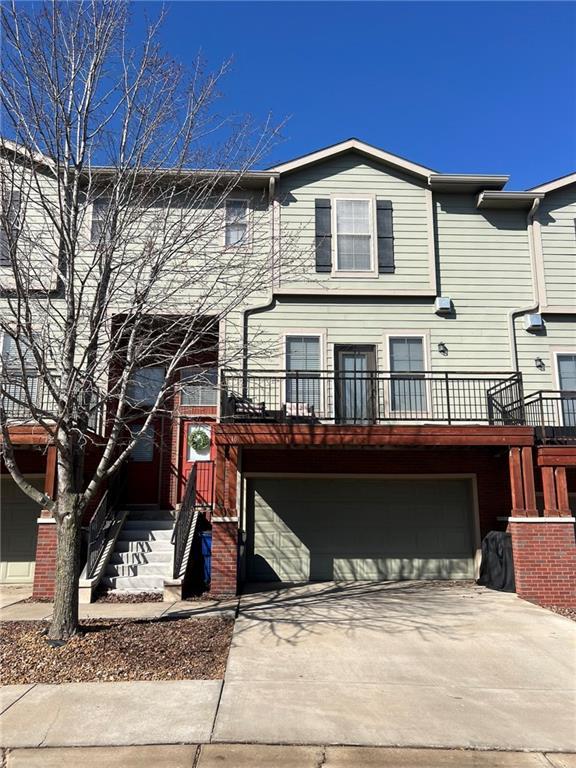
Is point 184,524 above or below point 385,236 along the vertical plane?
below

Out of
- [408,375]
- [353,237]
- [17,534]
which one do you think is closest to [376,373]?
[408,375]

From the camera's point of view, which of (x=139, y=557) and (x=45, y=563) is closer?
(x=45, y=563)

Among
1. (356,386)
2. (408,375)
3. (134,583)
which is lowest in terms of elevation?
(134,583)

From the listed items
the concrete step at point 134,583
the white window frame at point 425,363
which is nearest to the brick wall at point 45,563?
the concrete step at point 134,583

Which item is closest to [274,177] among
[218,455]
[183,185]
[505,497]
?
[183,185]

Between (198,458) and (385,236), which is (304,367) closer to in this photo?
(198,458)

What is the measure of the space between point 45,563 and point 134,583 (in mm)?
1436

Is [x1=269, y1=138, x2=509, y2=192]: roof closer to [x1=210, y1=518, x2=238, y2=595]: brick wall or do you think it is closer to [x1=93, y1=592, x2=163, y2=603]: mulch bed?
[x1=210, y1=518, x2=238, y2=595]: brick wall

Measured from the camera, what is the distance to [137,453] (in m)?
11.7

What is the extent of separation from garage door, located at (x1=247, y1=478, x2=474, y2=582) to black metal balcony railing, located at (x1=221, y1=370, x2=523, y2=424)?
1.52 meters

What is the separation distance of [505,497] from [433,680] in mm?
6460

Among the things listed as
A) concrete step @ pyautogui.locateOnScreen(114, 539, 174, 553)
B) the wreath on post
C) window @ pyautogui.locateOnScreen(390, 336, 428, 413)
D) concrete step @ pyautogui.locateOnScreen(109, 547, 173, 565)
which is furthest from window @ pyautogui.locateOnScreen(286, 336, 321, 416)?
concrete step @ pyautogui.locateOnScreen(109, 547, 173, 565)

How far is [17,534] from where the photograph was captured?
11094mm

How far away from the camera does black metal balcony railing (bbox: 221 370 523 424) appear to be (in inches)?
411
